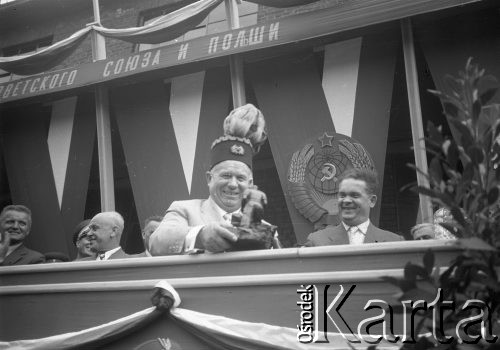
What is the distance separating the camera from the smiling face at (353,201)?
3.45 metres

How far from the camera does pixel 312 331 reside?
220 centimetres

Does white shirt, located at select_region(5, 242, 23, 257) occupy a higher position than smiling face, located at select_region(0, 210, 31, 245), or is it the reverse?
smiling face, located at select_region(0, 210, 31, 245)

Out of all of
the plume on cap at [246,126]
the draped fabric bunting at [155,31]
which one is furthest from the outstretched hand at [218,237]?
the draped fabric bunting at [155,31]

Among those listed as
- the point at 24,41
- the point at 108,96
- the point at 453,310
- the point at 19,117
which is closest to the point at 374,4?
the point at 108,96

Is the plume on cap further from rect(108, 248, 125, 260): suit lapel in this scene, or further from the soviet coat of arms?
rect(108, 248, 125, 260): suit lapel

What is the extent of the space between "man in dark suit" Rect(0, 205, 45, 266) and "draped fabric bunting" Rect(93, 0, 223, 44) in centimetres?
182

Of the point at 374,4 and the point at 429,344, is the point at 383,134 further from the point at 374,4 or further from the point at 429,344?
the point at 429,344

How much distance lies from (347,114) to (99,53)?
8.41ft

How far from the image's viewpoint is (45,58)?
5.70 meters

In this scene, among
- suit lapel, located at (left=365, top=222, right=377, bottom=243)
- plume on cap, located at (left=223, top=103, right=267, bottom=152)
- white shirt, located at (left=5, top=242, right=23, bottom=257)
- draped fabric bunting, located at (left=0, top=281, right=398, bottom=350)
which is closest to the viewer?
draped fabric bunting, located at (left=0, top=281, right=398, bottom=350)

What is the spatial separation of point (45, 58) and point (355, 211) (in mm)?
3695

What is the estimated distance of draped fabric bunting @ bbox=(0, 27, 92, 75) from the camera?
565 cm

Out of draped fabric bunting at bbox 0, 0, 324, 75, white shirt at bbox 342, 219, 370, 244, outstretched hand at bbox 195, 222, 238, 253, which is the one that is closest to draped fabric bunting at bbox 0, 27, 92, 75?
draped fabric bunting at bbox 0, 0, 324, 75

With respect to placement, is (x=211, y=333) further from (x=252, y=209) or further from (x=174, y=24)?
(x=174, y=24)
